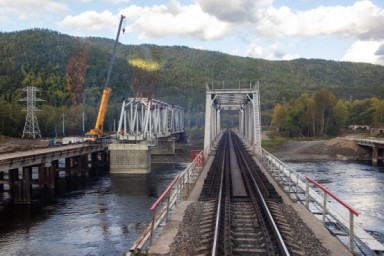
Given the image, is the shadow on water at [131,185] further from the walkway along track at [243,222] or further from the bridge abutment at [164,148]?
the bridge abutment at [164,148]

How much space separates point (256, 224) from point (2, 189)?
3022 cm

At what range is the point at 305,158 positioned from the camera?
70750 millimetres

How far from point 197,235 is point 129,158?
39049mm

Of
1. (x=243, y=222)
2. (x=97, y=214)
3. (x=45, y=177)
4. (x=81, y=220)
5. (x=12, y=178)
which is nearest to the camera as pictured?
(x=243, y=222)

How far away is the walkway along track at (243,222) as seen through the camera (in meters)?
12.7

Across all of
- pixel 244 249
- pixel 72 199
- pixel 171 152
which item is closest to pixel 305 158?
pixel 171 152

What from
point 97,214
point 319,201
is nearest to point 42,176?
point 97,214

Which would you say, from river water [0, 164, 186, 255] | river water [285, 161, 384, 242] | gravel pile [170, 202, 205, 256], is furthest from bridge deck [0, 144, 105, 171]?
river water [285, 161, 384, 242]

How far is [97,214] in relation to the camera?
1105 inches

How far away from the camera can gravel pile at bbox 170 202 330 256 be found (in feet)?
41.7

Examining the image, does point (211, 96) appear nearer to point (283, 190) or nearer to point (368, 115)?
point (283, 190)

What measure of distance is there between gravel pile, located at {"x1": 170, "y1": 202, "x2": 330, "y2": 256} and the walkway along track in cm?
25

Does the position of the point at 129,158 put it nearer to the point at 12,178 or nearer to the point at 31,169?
the point at 31,169

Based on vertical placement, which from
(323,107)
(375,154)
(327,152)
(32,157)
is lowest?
(327,152)
